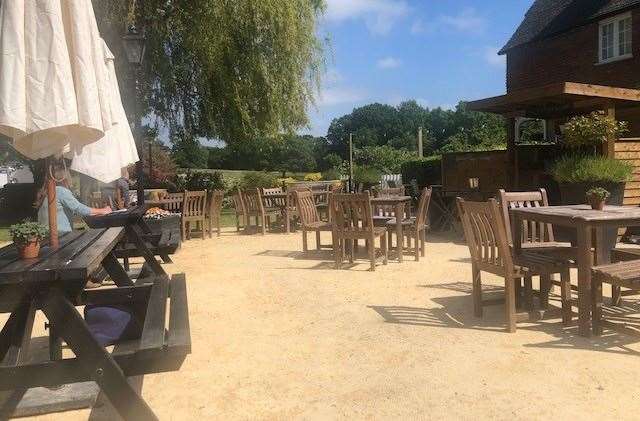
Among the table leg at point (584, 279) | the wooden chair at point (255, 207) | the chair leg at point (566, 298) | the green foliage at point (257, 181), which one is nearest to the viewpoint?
the table leg at point (584, 279)

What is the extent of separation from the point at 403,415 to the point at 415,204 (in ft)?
35.4

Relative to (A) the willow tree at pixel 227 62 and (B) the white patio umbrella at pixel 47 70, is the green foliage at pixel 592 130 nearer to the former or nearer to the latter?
(B) the white patio umbrella at pixel 47 70

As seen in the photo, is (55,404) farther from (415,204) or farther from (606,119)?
(415,204)

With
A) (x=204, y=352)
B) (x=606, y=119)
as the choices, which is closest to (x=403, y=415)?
(x=204, y=352)

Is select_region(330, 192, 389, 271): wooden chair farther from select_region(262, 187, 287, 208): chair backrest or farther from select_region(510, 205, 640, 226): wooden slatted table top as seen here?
select_region(262, 187, 287, 208): chair backrest

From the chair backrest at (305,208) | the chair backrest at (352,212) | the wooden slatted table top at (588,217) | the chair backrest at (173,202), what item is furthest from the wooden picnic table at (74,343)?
the chair backrest at (173,202)

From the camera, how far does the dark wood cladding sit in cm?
1700

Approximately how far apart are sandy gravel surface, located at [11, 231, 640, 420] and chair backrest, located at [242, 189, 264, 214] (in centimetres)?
615

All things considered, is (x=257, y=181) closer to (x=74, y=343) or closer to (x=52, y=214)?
(x=52, y=214)

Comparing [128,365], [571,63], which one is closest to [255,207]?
[128,365]

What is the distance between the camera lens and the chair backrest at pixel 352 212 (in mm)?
6961

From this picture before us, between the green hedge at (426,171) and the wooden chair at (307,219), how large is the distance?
242 inches

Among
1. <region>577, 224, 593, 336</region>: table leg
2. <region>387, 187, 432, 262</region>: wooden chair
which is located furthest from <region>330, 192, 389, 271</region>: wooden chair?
<region>577, 224, 593, 336</region>: table leg

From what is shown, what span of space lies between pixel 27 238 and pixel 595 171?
7562mm
